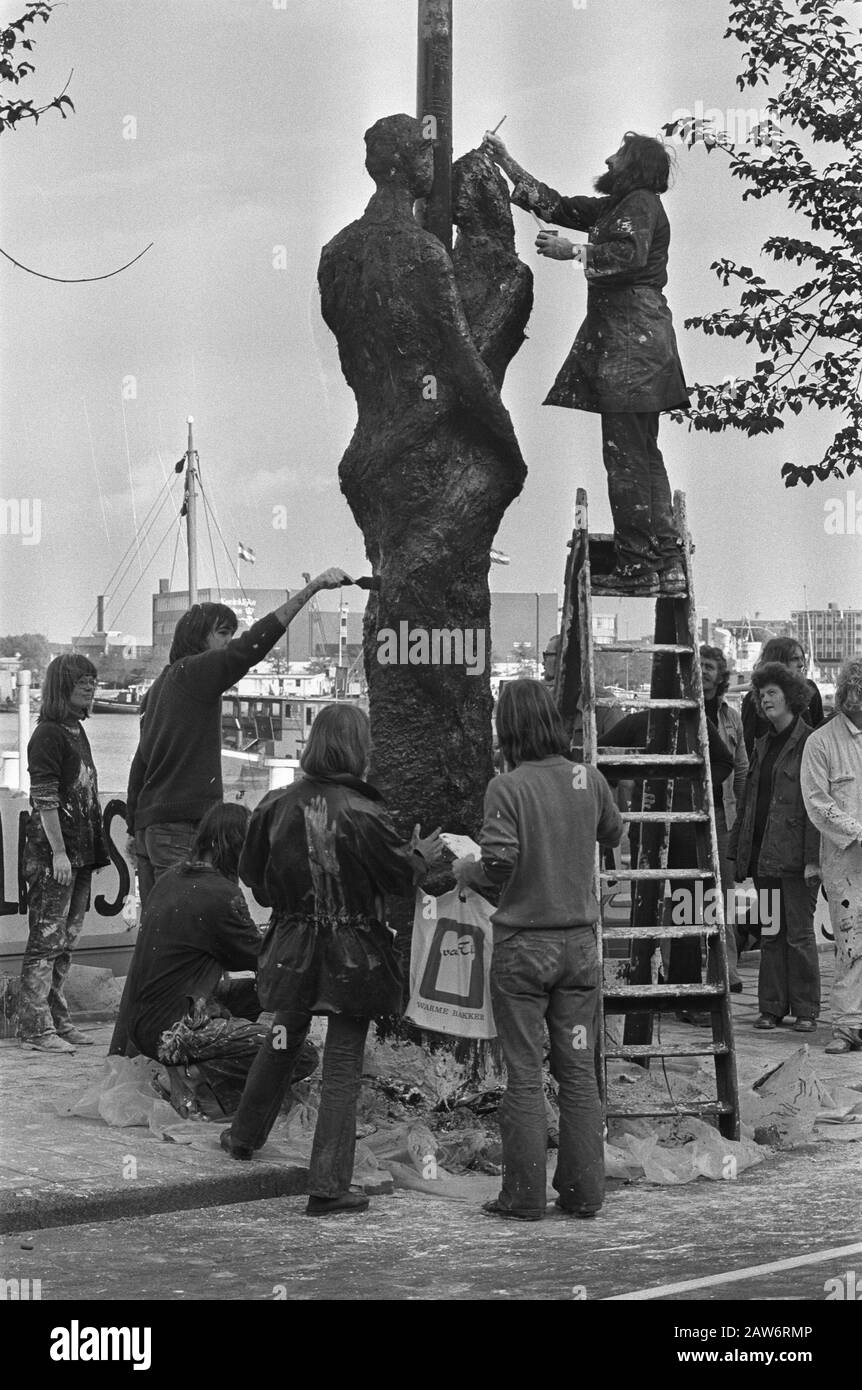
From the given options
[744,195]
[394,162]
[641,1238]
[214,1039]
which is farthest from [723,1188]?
[744,195]

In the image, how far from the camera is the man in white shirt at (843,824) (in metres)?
10.2

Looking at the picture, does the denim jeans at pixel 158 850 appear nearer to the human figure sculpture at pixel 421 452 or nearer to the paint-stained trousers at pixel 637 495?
the human figure sculpture at pixel 421 452

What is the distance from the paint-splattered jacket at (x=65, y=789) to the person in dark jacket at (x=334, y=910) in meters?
3.06

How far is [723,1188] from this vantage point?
24.5 ft

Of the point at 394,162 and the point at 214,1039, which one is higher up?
the point at 394,162

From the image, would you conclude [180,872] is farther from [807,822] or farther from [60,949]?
[807,822]

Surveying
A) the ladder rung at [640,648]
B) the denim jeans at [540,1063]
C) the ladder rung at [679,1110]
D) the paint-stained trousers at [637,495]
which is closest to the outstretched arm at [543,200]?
the paint-stained trousers at [637,495]

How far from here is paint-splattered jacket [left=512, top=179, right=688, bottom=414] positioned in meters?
8.69

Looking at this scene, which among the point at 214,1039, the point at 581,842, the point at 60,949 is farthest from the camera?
the point at 60,949

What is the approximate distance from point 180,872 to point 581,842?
203 cm

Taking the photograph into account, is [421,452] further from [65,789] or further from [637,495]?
[65,789]

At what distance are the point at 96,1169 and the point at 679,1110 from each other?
231cm

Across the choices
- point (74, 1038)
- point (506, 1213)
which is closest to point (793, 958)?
point (74, 1038)
